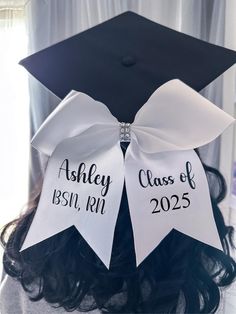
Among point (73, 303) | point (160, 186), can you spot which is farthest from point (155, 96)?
point (73, 303)

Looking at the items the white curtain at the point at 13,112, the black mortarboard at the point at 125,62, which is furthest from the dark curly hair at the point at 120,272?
the white curtain at the point at 13,112

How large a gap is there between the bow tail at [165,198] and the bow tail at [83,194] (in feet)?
0.09

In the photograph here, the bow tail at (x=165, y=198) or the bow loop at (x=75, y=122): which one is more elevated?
the bow loop at (x=75, y=122)

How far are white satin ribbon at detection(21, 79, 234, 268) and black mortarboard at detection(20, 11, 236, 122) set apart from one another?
0.06 m

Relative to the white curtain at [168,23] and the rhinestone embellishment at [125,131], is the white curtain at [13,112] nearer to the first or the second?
the white curtain at [168,23]

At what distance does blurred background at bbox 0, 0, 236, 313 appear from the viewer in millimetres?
833

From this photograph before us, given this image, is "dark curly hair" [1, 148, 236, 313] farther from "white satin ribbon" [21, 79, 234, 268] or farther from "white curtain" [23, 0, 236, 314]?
"white curtain" [23, 0, 236, 314]

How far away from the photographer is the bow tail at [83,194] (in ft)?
1.65

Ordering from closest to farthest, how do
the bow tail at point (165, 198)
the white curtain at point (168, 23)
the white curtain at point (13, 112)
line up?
the bow tail at point (165, 198), the white curtain at point (168, 23), the white curtain at point (13, 112)

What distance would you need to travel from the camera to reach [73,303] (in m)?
0.57

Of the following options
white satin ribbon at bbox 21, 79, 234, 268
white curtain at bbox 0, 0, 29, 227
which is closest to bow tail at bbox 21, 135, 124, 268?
white satin ribbon at bbox 21, 79, 234, 268

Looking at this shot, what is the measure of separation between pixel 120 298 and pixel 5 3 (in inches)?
33.8

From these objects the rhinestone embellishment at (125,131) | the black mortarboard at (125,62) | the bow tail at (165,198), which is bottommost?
the bow tail at (165,198)

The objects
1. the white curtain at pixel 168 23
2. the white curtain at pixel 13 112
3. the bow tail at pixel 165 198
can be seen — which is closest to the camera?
the bow tail at pixel 165 198
